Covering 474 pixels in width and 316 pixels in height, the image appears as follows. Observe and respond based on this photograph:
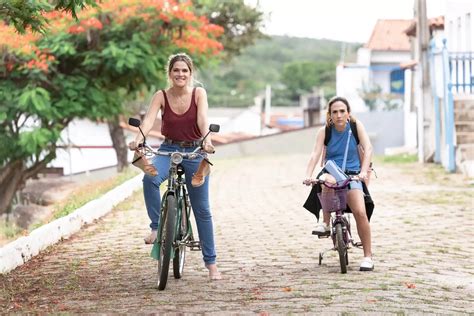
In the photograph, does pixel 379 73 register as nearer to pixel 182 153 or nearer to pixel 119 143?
pixel 119 143

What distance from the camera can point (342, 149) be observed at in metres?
10.5

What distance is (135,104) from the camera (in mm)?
45125

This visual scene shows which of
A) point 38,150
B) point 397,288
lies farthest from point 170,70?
point 38,150

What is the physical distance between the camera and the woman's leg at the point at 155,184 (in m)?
9.74

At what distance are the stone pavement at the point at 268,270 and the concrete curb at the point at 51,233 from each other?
12cm

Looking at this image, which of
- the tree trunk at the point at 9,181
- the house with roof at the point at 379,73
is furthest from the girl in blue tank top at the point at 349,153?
the house with roof at the point at 379,73

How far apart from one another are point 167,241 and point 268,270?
1598 mm

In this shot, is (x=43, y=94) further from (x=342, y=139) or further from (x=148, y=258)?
(x=342, y=139)

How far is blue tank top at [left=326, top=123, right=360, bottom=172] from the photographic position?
1048cm

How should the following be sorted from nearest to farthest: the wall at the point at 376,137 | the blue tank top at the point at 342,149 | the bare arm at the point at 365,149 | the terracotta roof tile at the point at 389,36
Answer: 1. the bare arm at the point at 365,149
2. the blue tank top at the point at 342,149
3. the wall at the point at 376,137
4. the terracotta roof tile at the point at 389,36

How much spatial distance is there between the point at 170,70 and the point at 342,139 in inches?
64.1

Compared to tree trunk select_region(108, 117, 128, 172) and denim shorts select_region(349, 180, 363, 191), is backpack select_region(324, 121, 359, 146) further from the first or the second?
tree trunk select_region(108, 117, 128, 172)

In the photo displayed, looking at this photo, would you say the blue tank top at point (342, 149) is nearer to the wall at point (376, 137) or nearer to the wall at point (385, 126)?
the wall at point (376, 137)

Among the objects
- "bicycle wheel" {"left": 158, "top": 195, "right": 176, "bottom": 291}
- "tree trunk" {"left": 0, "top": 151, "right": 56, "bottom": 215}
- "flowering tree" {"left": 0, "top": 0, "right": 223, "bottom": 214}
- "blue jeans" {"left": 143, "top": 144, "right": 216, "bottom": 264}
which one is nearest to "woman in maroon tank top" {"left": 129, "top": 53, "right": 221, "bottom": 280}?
"blue jeans" {"left": 143, "top": 144, "right": 216, "bottom": 264}
